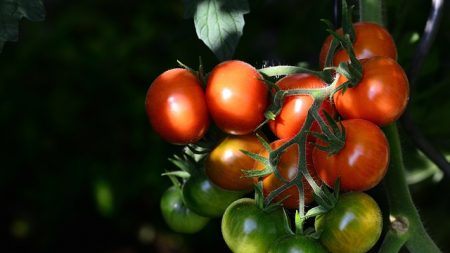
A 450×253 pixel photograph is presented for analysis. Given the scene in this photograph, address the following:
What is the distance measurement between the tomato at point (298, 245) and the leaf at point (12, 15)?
386mm

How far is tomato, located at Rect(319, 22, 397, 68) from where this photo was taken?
92 cm

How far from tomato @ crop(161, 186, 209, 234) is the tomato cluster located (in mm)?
123

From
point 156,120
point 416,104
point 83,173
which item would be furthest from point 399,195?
point 83,173

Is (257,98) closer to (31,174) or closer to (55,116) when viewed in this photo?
(55,116)

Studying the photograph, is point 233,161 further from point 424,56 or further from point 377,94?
point 424,56

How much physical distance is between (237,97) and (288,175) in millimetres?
98

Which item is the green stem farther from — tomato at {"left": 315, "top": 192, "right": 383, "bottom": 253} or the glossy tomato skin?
the glossy tomato skin

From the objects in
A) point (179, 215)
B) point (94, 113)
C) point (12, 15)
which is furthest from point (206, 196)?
point (94, 113)

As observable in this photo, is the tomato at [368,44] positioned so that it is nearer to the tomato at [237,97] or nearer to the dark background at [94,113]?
the tomato at [237,97]

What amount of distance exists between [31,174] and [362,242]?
129cm

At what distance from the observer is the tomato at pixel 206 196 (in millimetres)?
957

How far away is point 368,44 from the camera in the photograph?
0.92 meters

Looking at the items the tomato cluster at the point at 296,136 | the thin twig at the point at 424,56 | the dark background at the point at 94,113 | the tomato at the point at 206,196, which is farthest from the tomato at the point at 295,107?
the dark background at the point at 94,113

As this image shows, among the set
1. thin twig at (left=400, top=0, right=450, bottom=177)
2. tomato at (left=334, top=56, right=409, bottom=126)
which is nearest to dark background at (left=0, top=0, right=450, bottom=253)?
thin twig at (left=400, top=0, right=450, bottom=177)
